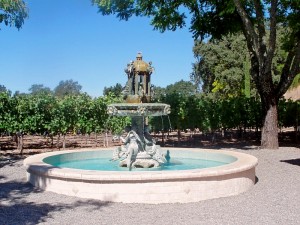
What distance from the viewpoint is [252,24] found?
60.5 feet

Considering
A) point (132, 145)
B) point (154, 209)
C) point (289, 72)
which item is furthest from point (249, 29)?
point (154, 209)

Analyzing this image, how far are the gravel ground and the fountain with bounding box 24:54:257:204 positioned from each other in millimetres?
227

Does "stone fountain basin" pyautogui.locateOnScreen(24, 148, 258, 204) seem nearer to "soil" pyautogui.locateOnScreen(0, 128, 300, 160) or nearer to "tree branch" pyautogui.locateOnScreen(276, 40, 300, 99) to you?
"soil" pyautogui.locateOnScreen(0, 128, 300, 160)

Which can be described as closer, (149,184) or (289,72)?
(149,184)

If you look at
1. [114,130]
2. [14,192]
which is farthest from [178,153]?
[114,130]

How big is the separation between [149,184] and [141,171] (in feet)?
2.13

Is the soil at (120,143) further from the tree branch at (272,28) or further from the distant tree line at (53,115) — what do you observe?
the tree branch at (272,28)

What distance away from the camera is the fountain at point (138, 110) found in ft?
32.0

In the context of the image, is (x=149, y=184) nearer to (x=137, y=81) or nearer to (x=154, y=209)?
(x=154, y=209)

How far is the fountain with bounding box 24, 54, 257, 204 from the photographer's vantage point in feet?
25.1

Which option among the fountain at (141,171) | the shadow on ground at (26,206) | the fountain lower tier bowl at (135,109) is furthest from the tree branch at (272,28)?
the shadow on ground at (26,206)

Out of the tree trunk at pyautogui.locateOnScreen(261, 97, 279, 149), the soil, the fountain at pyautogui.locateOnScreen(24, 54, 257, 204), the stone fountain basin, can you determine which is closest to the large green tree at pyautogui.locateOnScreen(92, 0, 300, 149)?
the tree trunk at pyautogui.locateOnScreen(261, 97, 279, 149)

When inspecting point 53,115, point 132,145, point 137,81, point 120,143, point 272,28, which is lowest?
point 120,143

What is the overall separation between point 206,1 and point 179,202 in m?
13.5
